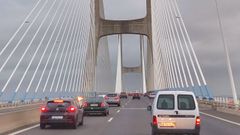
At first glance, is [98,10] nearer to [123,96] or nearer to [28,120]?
[123,96]

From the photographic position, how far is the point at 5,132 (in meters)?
18.7

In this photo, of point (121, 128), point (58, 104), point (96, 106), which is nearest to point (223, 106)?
point (96, 106)

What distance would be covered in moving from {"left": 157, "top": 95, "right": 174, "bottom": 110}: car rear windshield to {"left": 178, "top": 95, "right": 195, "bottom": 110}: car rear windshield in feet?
0.79

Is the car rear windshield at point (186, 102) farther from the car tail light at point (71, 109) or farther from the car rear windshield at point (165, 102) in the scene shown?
the car tail light at point (71, 109)

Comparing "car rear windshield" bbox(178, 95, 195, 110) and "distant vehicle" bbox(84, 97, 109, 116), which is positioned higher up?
"distant vehicle" bbox(84, 97, 109, 116)

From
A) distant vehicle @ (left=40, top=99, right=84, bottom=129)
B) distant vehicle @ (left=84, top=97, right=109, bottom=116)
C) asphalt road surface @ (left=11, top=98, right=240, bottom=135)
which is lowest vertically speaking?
asphalt road surface @ (left=11, top=98, right=240, bottom=135)

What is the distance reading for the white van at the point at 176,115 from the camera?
15523 mm

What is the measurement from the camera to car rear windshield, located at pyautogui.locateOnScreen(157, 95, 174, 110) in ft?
51.3

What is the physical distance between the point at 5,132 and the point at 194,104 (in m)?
7.11

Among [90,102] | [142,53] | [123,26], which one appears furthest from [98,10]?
[90,102]

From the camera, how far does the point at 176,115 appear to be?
15.5 metres

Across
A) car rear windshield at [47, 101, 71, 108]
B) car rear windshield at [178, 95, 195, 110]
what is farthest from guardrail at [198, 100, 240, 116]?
car rear windshield at [178, 95, 195, 110]

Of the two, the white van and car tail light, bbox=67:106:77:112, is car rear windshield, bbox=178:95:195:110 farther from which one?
car tail light, bbox=67:106:77:112

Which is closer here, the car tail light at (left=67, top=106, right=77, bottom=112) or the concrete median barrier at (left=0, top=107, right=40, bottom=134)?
the concrete median barrier at (left=0, top=107, right=40, bottom=134)
